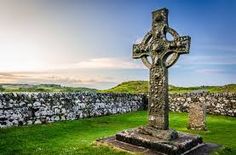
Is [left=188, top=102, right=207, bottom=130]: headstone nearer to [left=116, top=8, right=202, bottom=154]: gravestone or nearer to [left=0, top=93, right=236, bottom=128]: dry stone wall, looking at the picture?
[left=0, top=93, right=236, bottom=128]: dry stone wall

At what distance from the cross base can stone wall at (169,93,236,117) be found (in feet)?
32.2

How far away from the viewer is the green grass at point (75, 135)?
962cm

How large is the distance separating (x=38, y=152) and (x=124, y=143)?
2.67 metres

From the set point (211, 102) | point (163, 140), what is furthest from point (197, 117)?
point (211, 102)

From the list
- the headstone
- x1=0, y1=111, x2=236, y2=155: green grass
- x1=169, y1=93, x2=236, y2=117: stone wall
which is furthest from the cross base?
x1=169, y1=93, x2=236, y2=117: stone wall

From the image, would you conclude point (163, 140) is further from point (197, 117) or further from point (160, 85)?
point (197, 117)

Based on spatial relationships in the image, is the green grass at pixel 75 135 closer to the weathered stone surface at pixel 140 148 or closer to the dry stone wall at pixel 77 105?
the weathered stone surface at pixel 140 148

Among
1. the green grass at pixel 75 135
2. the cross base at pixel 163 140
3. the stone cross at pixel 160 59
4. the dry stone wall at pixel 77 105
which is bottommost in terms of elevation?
the green grass at pixel 75 135

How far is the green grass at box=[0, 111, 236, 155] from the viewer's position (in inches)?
379

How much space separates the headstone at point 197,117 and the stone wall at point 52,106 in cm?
599

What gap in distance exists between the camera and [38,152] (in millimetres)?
9336

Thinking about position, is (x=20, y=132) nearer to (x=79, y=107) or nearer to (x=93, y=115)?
(x=79, y=107)

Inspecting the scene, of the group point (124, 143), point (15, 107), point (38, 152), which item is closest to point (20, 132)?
point (15, 107)

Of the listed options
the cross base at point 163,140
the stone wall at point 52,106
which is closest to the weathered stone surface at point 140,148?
the cross base at point 163,140
